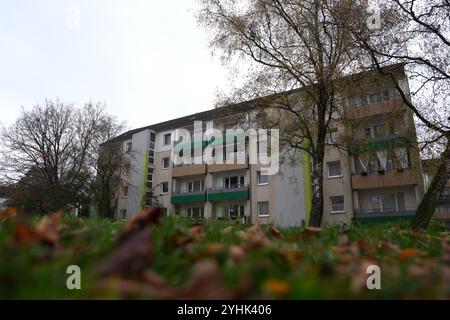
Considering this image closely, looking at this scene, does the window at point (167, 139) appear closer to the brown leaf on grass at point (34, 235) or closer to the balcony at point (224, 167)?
the balcony at point (224, 167)

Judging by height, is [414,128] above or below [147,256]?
above

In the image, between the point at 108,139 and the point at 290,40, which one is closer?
the point at 290,40

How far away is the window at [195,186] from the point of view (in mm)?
42191

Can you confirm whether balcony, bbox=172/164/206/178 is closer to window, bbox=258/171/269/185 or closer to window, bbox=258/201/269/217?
window, bbox=258/171/269/185

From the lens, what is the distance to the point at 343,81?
15.1m

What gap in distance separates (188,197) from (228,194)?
576 cm

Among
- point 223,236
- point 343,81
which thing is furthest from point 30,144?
point 223,236

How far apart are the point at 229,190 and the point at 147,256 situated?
116ft

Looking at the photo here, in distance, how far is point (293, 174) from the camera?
3241 cm

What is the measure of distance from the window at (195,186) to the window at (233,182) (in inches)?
153

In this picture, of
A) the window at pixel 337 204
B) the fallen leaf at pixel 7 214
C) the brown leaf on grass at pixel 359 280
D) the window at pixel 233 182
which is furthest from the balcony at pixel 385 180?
the brown leaf on grass at pixel 359 280


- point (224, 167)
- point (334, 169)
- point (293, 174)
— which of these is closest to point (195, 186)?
point (224, 167)

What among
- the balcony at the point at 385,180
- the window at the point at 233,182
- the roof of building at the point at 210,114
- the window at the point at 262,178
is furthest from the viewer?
the window at the point at 233,182
